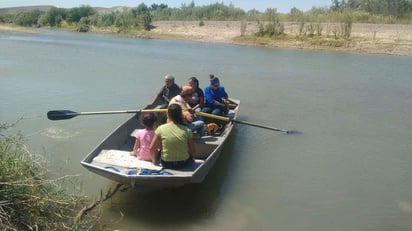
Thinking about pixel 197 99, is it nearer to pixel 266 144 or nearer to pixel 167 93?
pixel 167 93

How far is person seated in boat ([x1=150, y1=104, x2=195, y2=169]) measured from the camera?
5.71 meters

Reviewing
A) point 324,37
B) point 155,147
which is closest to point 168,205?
point 155,147

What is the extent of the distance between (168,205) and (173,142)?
980mm

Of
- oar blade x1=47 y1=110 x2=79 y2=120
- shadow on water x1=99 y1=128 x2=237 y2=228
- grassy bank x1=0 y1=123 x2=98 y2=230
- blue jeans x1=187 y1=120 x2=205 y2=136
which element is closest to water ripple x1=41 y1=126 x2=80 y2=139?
oar blade x1=47 y1=110 x2=79 y2=120

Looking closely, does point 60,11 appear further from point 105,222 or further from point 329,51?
point 105,222

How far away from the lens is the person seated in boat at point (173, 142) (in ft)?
18.7

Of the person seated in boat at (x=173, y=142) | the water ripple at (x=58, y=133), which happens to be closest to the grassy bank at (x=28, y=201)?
the person seated in boat at (x=173, y=142)

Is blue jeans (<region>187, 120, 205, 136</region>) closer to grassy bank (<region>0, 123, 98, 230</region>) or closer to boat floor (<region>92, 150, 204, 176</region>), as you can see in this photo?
boat floor (<region>92, 150, 204, 176</region>)

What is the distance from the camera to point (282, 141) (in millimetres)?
9430

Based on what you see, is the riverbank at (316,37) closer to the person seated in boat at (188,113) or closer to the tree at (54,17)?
the tree at (54,17)

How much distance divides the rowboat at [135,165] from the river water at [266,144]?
44 cm

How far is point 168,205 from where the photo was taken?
20.1 feet

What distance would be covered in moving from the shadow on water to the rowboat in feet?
1.28

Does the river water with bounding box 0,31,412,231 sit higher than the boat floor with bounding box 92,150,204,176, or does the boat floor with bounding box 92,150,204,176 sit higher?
the boat floor with bounding box 92,150,204,176
